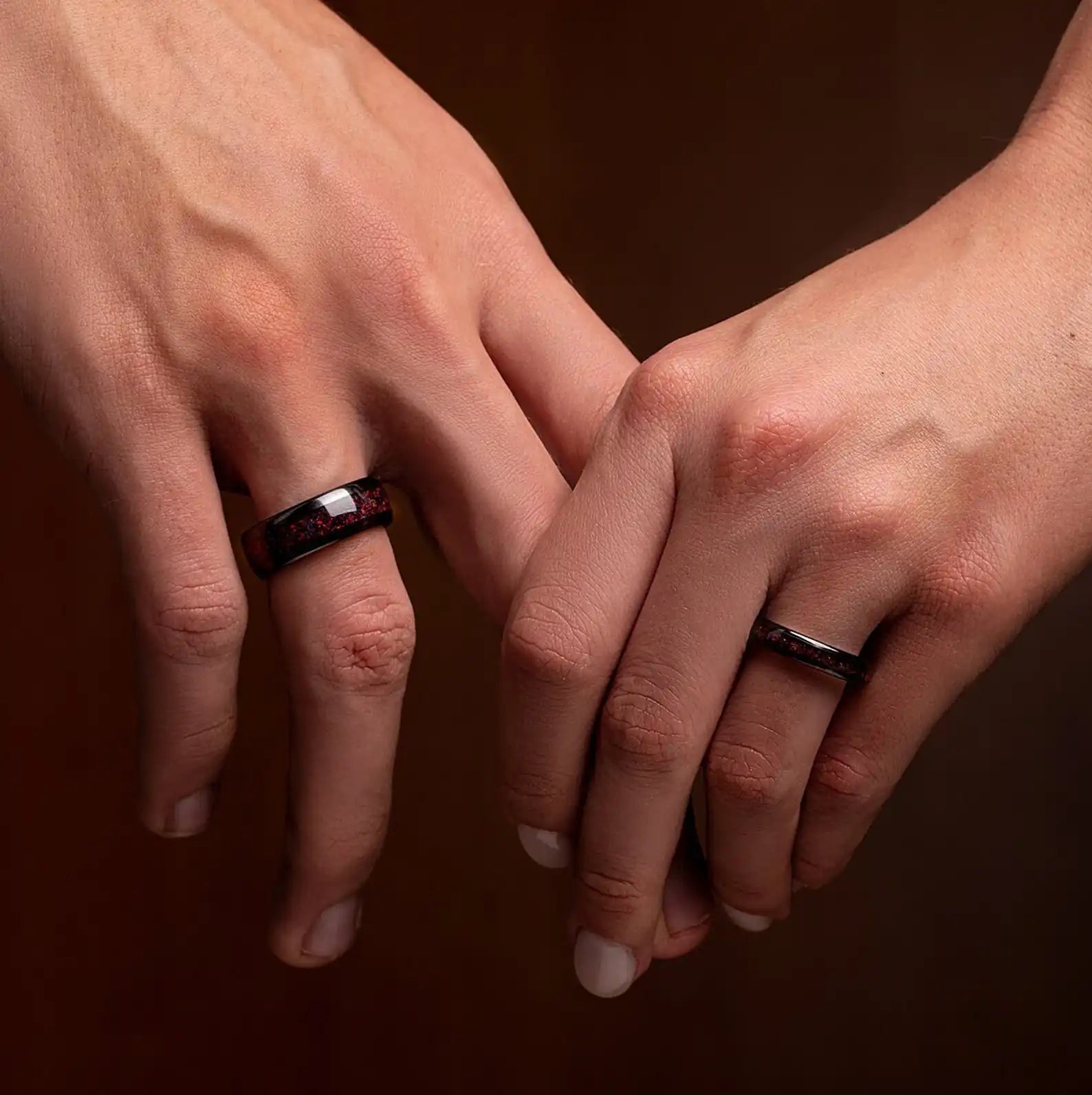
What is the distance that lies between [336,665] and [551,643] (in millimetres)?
98

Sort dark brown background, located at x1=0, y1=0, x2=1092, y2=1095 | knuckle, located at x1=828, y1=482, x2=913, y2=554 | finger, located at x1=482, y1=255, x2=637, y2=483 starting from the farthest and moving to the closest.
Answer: dark brown background, located at x1=0, y1=0, x2=1092, y2=1095 → finger, located at x1=482, y1=255, x2=637, y2=483 → knuckle, located at x1=828, y1=482, x2=913, y2=554

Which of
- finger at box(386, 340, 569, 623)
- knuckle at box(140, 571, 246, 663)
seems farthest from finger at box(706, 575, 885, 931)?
knuckle at box(140, 571, 246, 663)

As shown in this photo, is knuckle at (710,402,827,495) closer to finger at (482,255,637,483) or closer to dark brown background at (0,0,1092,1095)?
finger at (482,255,637,483)

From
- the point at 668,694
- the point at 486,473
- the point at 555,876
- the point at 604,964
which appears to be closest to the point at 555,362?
the point at 486,473

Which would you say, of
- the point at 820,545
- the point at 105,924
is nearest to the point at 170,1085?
the point at 105,924

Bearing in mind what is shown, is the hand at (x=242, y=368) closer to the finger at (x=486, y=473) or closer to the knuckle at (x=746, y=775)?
the finger at (x=486, y=473)

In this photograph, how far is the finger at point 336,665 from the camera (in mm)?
484

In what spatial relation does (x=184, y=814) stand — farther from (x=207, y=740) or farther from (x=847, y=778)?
(x=847, y=778)

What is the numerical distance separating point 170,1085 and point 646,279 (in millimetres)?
783

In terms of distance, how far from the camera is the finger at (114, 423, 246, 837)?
1.56ft

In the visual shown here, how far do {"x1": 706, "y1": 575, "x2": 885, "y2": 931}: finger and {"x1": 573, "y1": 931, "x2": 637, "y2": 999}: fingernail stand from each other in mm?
76

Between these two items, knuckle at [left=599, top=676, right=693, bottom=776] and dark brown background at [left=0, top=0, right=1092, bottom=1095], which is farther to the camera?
dark brown background at [left=0, top=0, right=1092, bottom=1095]

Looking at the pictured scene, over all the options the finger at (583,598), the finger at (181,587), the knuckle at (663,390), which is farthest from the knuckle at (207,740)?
the knuckle at (663,390)

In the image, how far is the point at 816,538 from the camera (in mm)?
448
